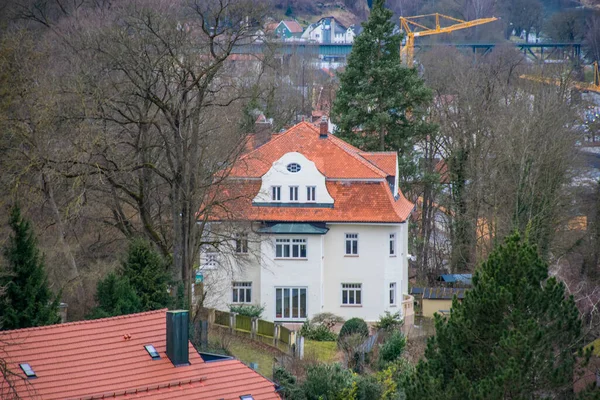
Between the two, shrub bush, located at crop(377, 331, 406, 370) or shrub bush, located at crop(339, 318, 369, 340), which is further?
shrub bush, located at crop(339, 318, 369, 340)

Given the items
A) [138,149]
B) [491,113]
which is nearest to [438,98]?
[491,113]

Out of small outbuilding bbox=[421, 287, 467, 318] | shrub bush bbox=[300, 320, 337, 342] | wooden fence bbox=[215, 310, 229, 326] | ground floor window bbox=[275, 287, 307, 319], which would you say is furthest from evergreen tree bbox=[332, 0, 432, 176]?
wooden fence bbox=[215, 310, 229, 326]

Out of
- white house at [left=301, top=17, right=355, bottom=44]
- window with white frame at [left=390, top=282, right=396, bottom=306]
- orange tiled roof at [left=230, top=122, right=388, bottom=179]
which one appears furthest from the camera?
white house at [left=301, top=17, right=355, bottom=44]

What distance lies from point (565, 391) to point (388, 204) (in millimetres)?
19191

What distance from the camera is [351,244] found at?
119 ft

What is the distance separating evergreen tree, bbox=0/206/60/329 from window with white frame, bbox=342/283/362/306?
15029 millimetres

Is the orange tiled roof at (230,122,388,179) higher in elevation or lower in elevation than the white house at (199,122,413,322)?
higher

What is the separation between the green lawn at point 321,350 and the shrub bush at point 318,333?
43 cm

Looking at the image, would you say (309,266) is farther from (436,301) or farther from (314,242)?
(436,301)

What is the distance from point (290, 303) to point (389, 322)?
3.45 metres

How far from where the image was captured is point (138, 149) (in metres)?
29.2

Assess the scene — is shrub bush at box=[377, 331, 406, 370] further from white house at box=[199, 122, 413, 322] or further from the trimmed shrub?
white house at box=[199, 122, 413, 322]

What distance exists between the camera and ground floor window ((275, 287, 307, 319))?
35656 millimetres

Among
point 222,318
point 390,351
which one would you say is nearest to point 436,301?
point 222,318
